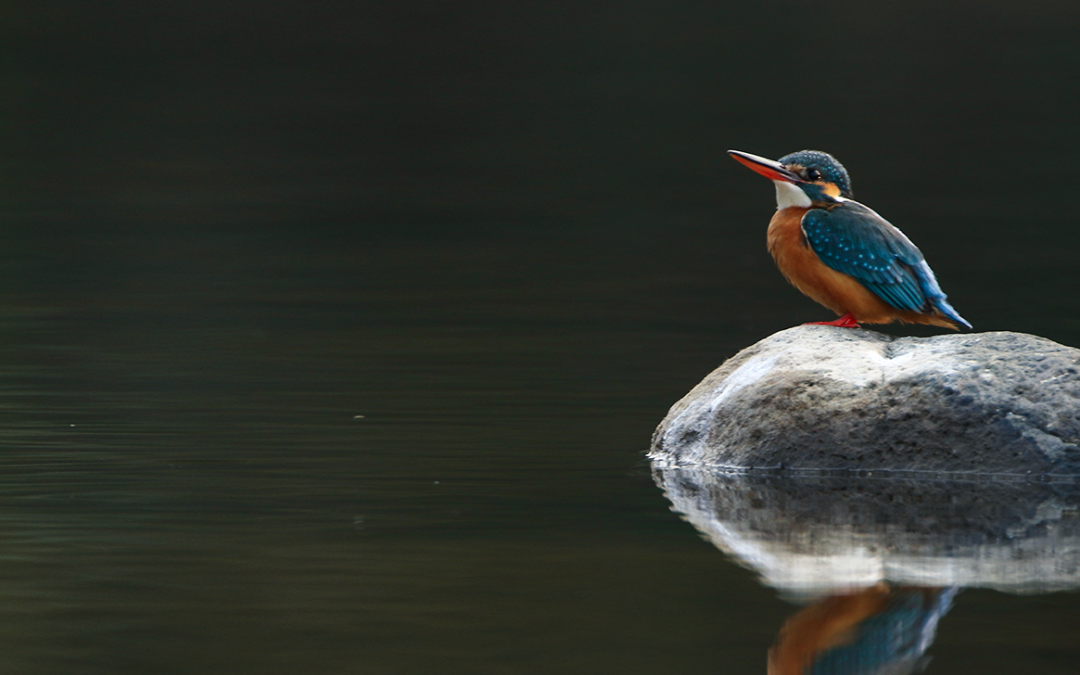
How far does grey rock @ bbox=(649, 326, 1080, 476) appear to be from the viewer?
20.4 ft

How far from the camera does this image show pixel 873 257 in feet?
23.0

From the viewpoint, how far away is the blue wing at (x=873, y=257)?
700cm

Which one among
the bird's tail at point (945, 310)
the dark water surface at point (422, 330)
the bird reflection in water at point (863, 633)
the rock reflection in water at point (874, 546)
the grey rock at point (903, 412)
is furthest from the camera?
the bird's tail at point (945, 310)

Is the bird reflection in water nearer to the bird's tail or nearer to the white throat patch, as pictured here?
the bird's tail

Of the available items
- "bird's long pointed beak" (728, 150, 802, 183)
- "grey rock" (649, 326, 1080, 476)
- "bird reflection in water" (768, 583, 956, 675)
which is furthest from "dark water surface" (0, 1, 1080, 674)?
"bird's long pointed beak" (728, 150, 802, 183)

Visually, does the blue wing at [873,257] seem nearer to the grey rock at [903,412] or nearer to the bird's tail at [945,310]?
the bird's tail at [945,310]

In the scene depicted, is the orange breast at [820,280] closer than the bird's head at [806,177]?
Yes

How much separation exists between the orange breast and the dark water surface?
37.0 inches

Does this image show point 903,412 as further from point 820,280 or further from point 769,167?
point 769,167

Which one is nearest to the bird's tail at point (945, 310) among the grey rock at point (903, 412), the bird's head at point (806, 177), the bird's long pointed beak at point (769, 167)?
the grey rock at point (903, 412)

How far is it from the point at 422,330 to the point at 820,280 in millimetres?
3277

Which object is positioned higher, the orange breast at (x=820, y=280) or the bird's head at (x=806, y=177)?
the bird's head at (x=806, y=177)

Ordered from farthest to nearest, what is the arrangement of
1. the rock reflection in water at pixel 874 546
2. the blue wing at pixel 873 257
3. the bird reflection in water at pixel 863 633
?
the blue wing at pixel 873 257, the rock reflection in water at pixel 874 546, the bird reflection in water at pixel 863 633

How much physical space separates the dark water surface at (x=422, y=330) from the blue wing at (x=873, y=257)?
3.65 ft
